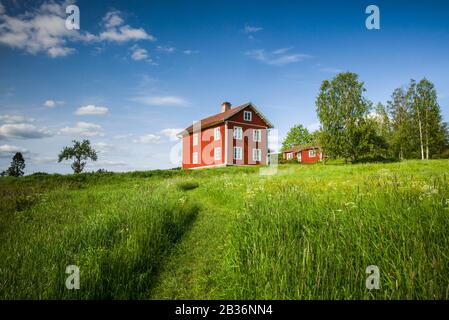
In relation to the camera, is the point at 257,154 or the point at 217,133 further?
the point at 257,154

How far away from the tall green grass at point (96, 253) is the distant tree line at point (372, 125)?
3025 centimetres

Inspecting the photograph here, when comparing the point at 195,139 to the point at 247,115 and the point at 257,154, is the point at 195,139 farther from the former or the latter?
the point at 257,154

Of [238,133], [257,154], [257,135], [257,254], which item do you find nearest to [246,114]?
[238,133]

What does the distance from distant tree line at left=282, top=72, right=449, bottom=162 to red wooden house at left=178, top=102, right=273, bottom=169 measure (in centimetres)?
786

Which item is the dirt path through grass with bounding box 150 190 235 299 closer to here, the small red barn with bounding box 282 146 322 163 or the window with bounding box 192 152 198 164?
the window with bounding box 192 152 198 164

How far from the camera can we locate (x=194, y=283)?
4273 mm

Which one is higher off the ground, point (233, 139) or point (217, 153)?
point (233, 139)

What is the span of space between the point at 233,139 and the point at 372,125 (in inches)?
688

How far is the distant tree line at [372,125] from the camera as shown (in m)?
32.3

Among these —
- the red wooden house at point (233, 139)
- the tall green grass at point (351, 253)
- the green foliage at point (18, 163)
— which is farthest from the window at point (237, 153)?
the green foliage at point (18, 163)

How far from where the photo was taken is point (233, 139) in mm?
35781

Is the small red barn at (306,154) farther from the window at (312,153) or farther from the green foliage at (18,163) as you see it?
the green foliage at (18,163)
